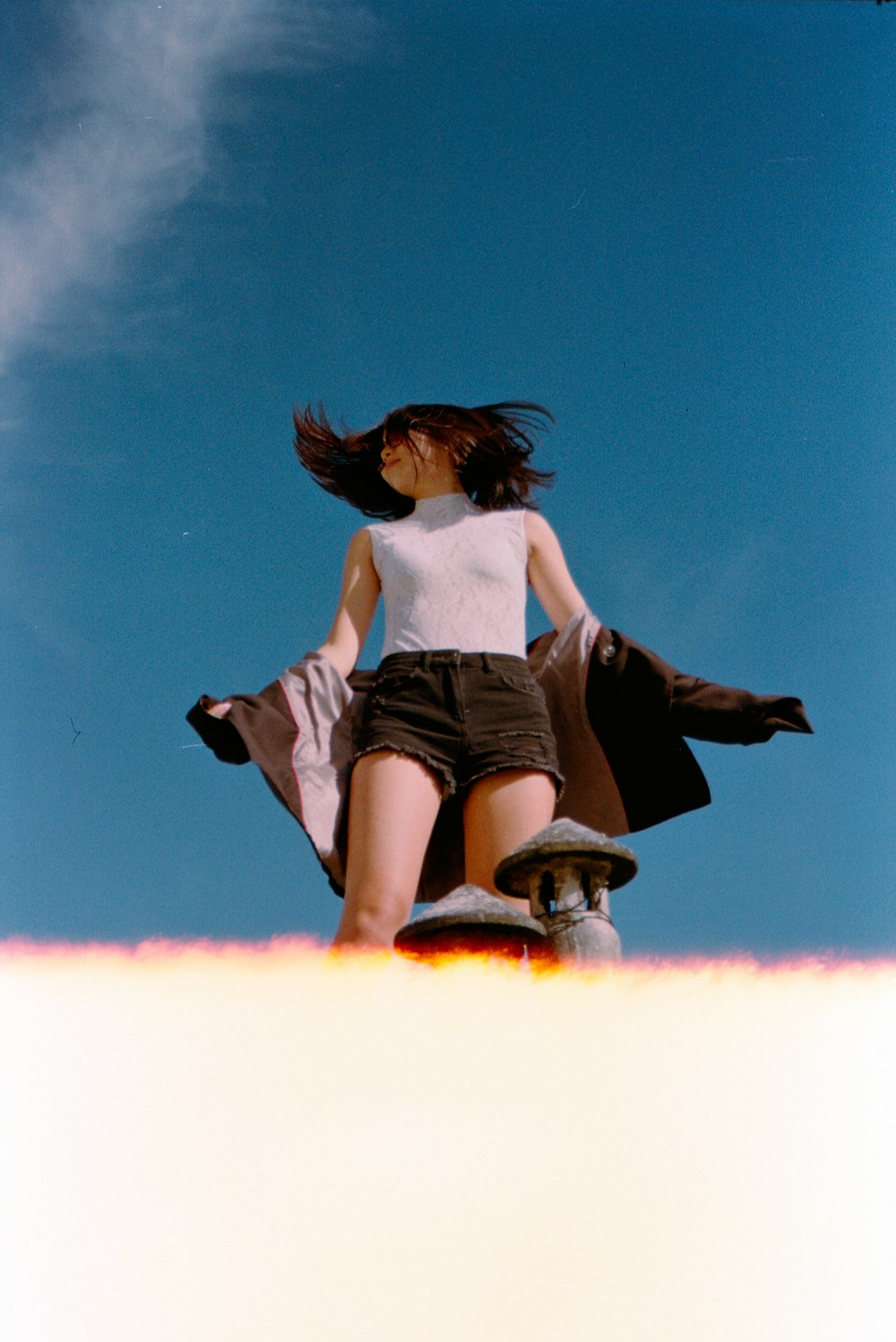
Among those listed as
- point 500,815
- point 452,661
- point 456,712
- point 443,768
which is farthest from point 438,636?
point 500,815

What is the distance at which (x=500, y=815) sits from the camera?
4176 mm

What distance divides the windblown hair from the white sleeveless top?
22 centimetres

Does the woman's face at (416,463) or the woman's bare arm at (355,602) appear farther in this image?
the woman's face at (416,463)

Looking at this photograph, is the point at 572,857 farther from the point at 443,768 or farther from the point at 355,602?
the point at 355,602

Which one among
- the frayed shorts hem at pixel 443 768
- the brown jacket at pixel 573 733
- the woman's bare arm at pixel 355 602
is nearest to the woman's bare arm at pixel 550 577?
the brown jacket at pixel 573 733

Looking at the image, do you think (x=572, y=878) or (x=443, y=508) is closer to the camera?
(x=572, y=878)

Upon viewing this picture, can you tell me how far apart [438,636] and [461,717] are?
1.22 feet

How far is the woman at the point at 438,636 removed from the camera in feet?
13.6

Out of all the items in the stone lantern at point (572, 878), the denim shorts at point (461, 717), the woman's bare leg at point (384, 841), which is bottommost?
the stone lantern at point (572, 878)

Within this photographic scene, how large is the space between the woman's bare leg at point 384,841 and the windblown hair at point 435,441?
4.40 ft

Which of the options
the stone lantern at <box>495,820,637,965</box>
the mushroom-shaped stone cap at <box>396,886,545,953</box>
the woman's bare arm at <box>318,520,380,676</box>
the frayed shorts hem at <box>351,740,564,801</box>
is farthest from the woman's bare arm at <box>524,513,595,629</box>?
the mushroom-shaped stone cap at <box>396,886,545,953</box>

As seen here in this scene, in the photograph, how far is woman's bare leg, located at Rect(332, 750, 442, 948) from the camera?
3.97 m

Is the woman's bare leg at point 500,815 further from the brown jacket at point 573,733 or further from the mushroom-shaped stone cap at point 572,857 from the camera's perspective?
the mushroom-shaped stone cap at point 572,857

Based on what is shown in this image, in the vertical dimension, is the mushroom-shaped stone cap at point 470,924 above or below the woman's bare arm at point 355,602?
below
